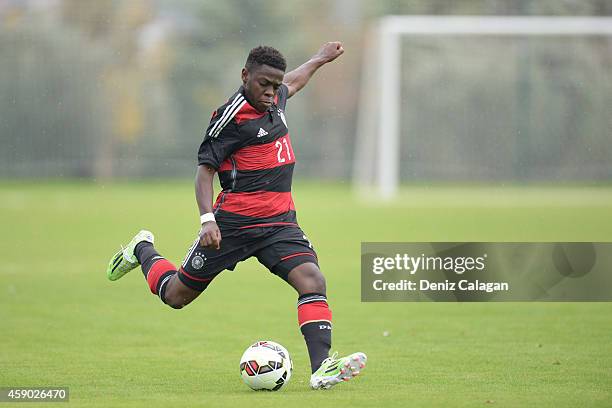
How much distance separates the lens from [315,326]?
738 centimetres

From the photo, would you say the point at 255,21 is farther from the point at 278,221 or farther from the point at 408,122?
the point at 278,221

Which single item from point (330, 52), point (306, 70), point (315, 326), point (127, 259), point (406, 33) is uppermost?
point (406, 33)

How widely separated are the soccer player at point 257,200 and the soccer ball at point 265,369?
227 mm

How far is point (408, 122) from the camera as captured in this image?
2852 centimetres

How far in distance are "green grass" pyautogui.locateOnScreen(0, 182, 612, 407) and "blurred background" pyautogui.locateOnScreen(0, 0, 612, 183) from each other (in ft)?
22.8

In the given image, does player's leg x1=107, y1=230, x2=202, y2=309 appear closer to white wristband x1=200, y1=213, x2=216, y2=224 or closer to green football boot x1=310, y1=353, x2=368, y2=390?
white wristband x1=200, y1=213, x2=216, y2=224

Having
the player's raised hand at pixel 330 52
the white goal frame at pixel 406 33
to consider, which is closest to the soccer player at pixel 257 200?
the player's raised hand at pixel 330 52

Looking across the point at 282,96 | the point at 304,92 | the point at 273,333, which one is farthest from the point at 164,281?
→ the point at 304,92

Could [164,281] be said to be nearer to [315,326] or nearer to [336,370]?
[315,326]

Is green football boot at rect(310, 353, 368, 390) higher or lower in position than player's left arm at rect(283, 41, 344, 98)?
lower

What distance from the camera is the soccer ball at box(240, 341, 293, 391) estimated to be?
7273 mm

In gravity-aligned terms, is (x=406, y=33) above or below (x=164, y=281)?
above

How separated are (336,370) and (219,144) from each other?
5.99ft

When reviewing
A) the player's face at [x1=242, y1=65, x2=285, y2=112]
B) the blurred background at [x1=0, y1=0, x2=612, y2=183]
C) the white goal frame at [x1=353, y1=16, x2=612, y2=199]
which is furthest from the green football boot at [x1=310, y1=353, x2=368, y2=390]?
the blurred background at [x1=0, y1=0, x2=612, y2=183]
